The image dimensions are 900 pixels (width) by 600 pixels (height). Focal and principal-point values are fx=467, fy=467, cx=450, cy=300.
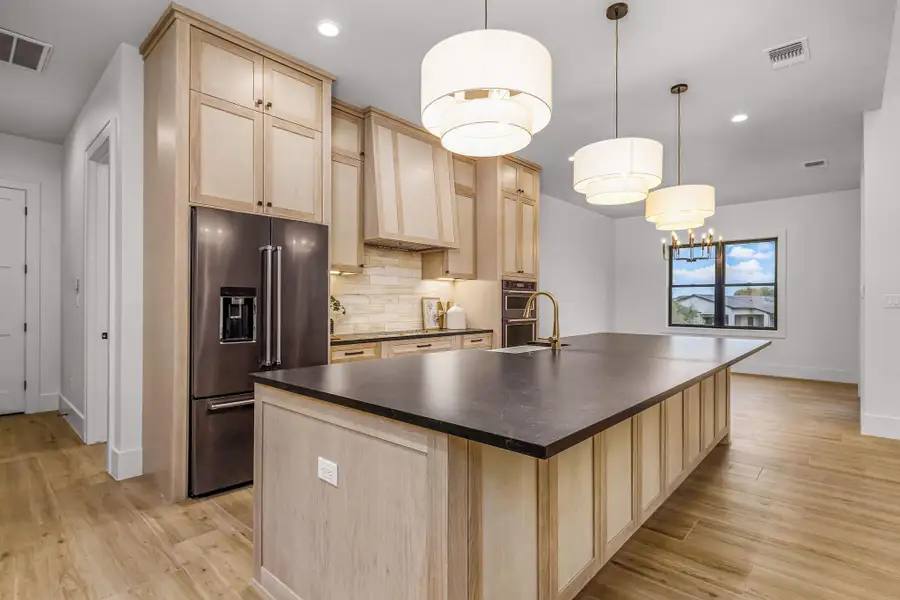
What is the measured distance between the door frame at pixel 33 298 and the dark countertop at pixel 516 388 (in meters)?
4.46

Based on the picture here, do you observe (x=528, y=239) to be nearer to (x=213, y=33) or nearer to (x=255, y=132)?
(x=255, y=132)

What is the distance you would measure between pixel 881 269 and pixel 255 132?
505 cm

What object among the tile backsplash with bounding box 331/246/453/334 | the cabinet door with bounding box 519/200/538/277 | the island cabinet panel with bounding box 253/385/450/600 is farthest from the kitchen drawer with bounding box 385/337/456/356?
the island cabinet panel with bounding box 253/385/450/600

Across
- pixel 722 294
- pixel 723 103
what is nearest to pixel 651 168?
pixel 723 103

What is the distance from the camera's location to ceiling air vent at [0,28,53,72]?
284 centimetres

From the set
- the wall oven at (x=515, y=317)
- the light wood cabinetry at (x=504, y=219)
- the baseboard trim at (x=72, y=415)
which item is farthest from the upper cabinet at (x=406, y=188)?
the baseboard trim at (x=72, y=415)

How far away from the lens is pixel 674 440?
255 cm

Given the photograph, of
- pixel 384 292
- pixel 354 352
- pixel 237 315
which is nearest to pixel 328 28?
pixel 237 315

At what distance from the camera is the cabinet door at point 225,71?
8.84ft

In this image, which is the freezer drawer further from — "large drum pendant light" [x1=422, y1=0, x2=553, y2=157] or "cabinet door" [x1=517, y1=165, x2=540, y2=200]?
"cabinet door" [x1=517, y1=165, x2=540, y2=200]

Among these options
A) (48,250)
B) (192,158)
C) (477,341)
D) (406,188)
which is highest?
(406,188)

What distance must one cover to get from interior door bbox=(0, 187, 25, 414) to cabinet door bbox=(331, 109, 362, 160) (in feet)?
11.1

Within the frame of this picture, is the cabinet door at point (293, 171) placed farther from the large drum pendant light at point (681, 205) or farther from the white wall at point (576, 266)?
the white wall at point (576, 266)

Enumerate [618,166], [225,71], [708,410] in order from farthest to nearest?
[708,410] < [225,71] < [618,166]
